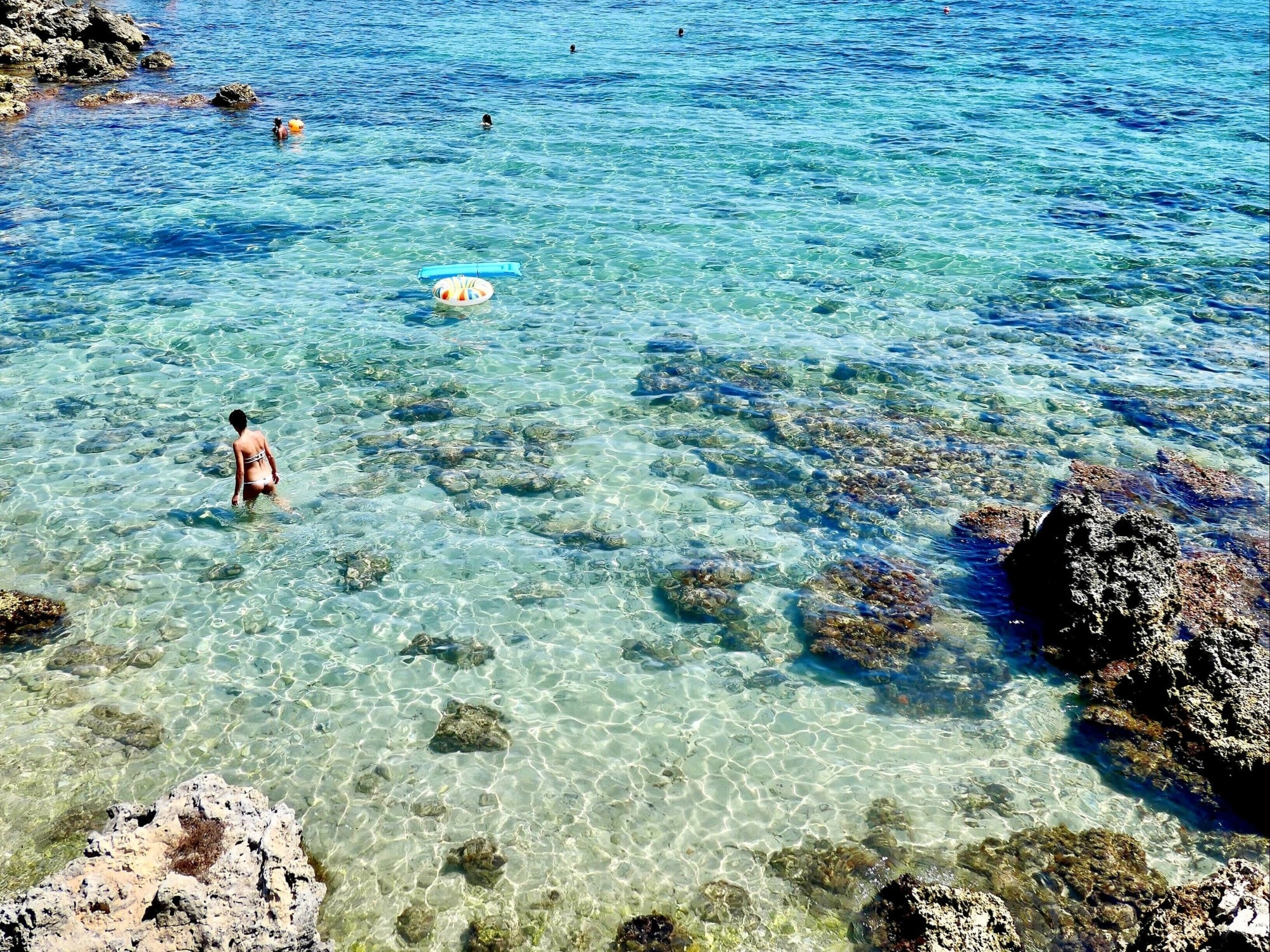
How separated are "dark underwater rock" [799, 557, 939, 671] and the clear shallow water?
1.17 ft

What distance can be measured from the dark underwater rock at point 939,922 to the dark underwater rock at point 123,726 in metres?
7.62

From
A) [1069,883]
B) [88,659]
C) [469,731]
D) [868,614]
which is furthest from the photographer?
[868,614]

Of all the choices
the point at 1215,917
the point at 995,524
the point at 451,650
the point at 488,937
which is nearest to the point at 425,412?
the point at 451,650

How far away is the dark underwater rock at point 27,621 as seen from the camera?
38.3 feet

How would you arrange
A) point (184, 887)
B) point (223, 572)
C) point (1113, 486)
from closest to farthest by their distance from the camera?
point (184, 887) < point (223, 572) < point (1113, 486)

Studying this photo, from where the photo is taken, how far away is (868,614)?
1252cm

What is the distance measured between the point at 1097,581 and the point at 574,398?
943 centimetres

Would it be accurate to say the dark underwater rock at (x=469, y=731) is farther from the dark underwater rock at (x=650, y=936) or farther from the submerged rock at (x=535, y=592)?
the dark underwater rock at (x=650, y=936)

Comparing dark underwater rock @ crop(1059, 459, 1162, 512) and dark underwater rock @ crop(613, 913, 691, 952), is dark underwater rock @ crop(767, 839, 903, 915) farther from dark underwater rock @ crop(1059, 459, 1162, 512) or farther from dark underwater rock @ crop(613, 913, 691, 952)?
dark underwater rock @ crop(1059, 459, 1162, 512)

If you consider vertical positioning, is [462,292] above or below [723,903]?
above

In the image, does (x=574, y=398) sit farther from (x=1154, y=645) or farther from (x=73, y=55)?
(x=73, y=55)

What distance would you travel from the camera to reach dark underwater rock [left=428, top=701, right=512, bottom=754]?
10.6 meters

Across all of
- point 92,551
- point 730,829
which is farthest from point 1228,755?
point 92,551

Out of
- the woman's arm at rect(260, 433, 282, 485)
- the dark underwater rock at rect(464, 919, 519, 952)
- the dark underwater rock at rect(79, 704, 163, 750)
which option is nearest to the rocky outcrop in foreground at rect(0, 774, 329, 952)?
the dark underwater rock at rect(464, 919, 519, 952)
